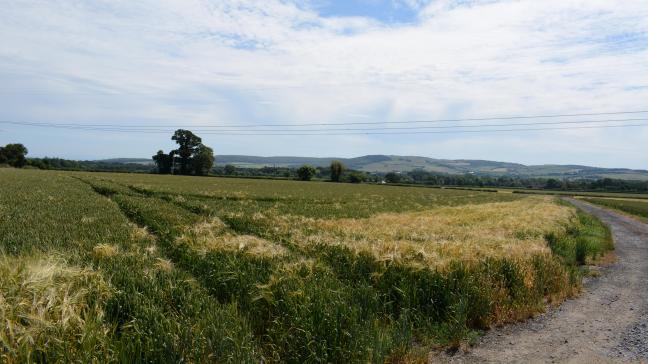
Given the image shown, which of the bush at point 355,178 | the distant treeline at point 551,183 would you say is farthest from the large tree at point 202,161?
the distant treeline at point 551,183

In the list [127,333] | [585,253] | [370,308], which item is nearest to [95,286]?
[127,333]

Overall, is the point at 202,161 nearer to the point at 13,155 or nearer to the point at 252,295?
the point at 13,155

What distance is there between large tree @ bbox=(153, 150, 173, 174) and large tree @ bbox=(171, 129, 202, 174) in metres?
2.89

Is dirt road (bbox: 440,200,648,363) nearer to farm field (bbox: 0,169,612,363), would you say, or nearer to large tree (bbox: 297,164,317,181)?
farm field (bbox: 0,169,612,363)

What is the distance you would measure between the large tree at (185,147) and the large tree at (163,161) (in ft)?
9.48

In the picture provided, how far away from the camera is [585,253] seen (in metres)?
15.8

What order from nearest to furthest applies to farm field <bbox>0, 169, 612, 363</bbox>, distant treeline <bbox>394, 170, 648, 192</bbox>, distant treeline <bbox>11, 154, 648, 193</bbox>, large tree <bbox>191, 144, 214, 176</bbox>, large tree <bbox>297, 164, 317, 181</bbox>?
farm field <bbox>0, 169, 612, 363</bbox> → large tree <bbox>191, 144, 214, 176</bbox> → distant treeline <bbox>11, 154, 648, 193</bbox> → distant treeline <bbox>394, 170, 648, 192</bbox> → large tree <bbox>297, 164, 317, 181</bbox>

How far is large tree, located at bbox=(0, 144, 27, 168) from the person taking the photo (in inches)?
4646

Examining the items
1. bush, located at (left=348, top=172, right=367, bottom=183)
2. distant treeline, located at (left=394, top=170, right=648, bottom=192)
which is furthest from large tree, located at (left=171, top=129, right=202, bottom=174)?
distant treeline, located at (left=394, top=170, right=648, bottom=192)

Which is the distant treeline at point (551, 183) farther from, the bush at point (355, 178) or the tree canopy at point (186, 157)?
the tree canopy at point (186, 157)

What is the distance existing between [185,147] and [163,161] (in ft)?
26.5

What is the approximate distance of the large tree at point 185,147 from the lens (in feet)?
407

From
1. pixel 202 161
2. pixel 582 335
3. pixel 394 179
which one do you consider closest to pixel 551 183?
pixel 394 179

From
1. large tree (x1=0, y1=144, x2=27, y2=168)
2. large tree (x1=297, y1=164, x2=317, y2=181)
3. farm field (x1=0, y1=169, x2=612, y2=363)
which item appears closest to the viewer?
farm field (x1=0, y1=169, x2=612, y2=363)
